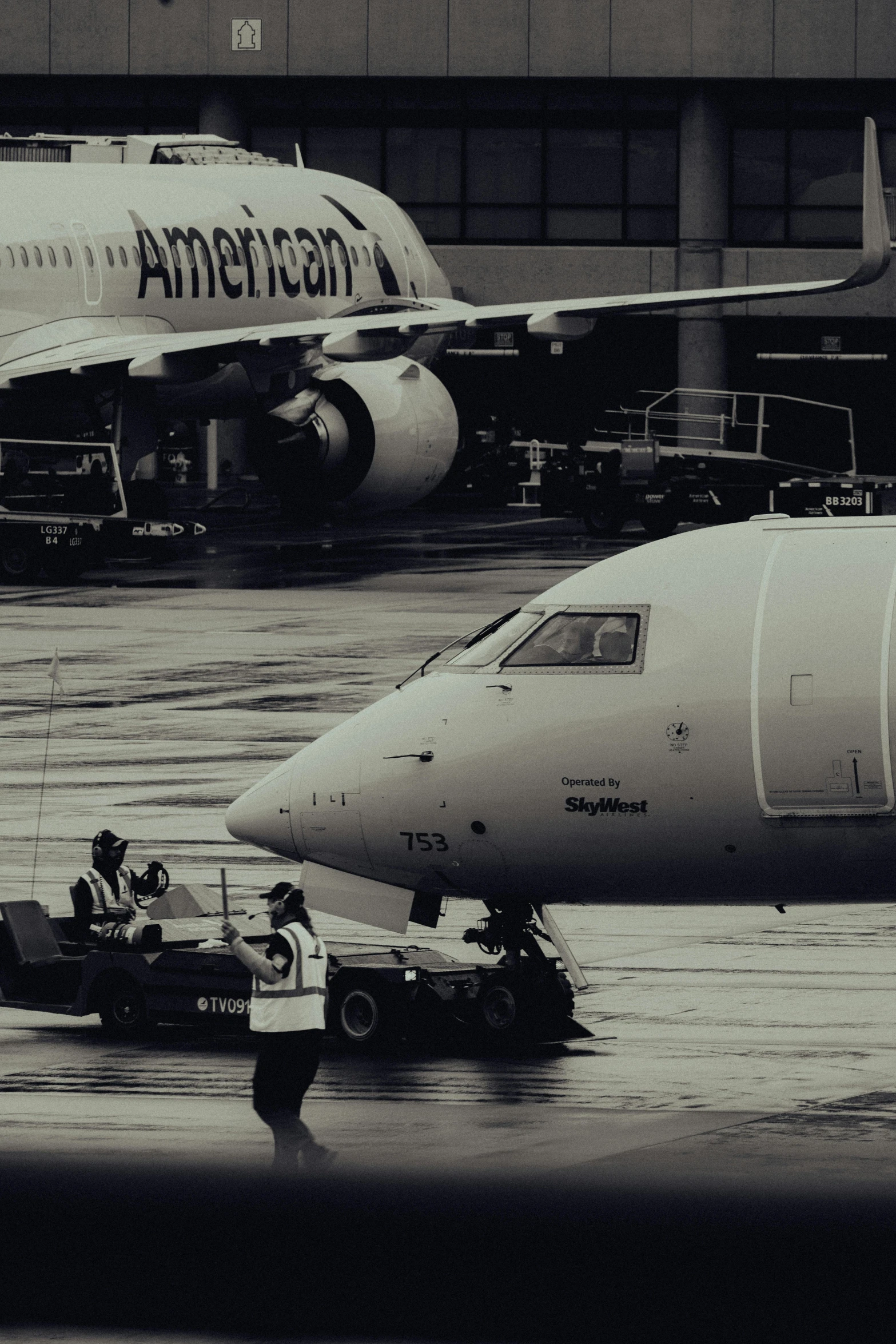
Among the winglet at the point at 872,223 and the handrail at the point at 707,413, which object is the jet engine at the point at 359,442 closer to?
the winglet at the point at 872,223

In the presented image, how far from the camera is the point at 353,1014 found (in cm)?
1770

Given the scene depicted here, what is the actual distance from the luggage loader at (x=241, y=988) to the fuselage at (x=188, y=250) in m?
34.8

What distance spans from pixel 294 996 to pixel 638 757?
10.9 ft

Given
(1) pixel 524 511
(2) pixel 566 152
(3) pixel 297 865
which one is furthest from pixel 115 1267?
(2) pixel 566 152

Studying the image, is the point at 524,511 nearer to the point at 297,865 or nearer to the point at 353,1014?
the point at 297,865

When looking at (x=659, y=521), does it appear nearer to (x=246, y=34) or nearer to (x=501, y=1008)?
(x=246, y=34)

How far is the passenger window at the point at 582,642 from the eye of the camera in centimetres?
1742

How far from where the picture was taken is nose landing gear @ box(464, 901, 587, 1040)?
17.6 meters

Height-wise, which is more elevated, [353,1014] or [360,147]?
[360,147]

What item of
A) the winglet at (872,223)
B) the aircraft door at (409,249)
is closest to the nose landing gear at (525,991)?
the winglet at (872,223)

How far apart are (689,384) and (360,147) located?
1331 centimetres

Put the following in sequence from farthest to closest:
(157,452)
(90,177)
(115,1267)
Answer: (157,452) < (90,177) < (115,1267)

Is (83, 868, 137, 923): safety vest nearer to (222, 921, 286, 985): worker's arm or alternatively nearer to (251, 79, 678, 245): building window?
(222, 921, 286, 985): worker's arm

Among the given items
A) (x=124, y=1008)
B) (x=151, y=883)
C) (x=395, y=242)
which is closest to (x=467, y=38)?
(x=395, y=242)
